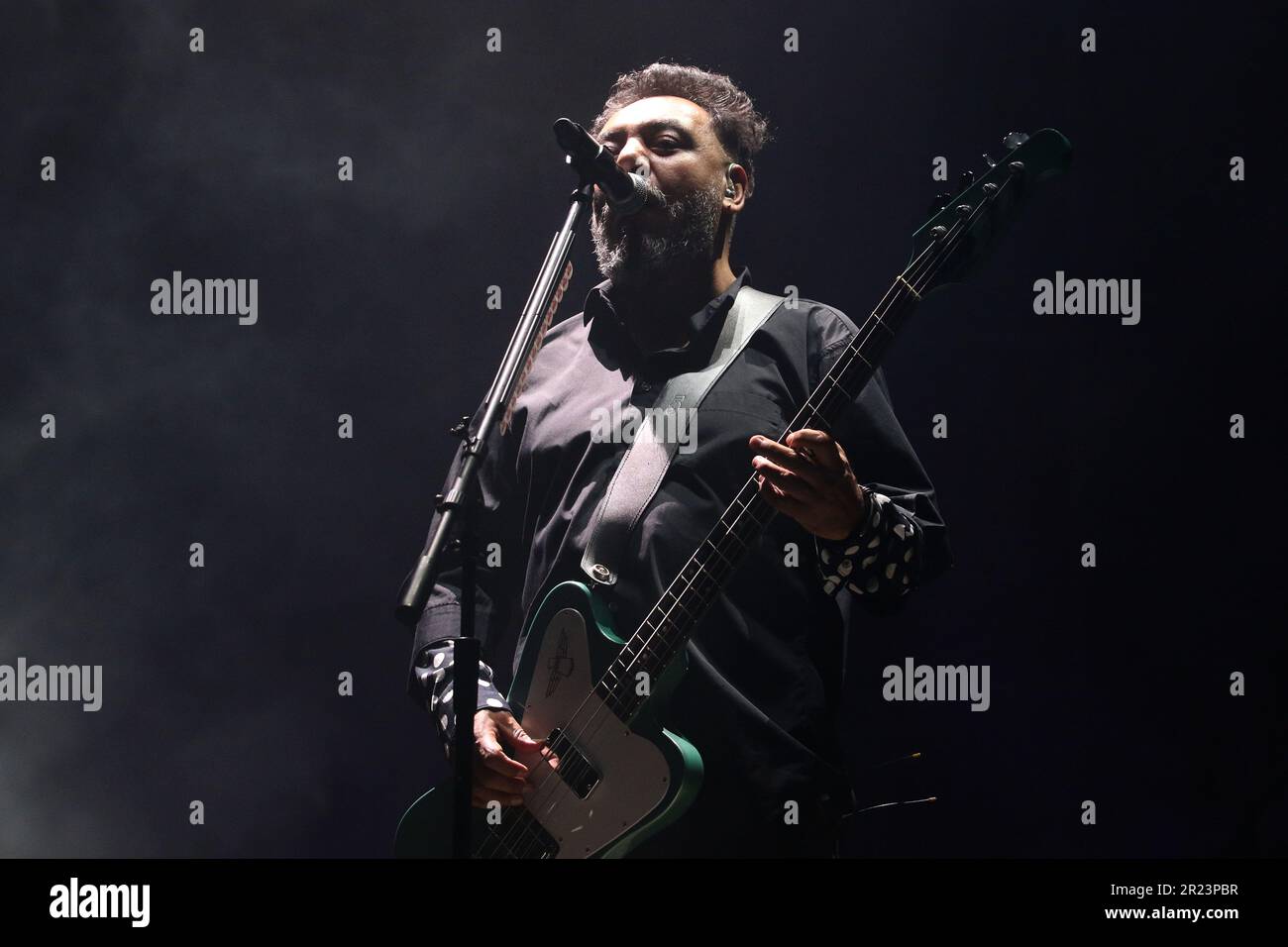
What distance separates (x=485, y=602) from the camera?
2.48 metres

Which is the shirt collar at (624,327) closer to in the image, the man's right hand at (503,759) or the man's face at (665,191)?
the man's face at (665,191)

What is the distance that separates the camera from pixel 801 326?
2.43 metres

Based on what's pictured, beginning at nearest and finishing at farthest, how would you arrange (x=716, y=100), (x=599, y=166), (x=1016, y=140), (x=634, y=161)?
(x=599, y=166), (x=1016, y=140), (x=634, y=161), (x=716, y=100)

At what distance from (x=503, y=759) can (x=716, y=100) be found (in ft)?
4.51

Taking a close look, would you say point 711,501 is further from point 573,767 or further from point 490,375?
point 490,375

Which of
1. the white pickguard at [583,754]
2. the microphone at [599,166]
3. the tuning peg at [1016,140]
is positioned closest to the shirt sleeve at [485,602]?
the white pickguard at [583,754]

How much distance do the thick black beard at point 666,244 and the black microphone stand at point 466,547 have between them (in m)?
0.56

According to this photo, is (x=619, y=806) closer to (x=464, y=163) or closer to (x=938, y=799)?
(x=938, y=799)

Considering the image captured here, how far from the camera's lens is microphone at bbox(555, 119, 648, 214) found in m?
1.91

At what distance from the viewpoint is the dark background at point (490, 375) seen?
2.47m

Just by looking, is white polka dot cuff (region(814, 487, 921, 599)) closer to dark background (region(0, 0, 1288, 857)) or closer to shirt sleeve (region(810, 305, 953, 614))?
shirt sleeve (region(810, 305, 953, 614))

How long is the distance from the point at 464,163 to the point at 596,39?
1.29 feet

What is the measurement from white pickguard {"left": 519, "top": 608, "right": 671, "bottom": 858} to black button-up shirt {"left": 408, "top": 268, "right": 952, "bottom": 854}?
0.09 m

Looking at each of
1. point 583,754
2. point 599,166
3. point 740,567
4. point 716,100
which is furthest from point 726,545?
point 716,100
